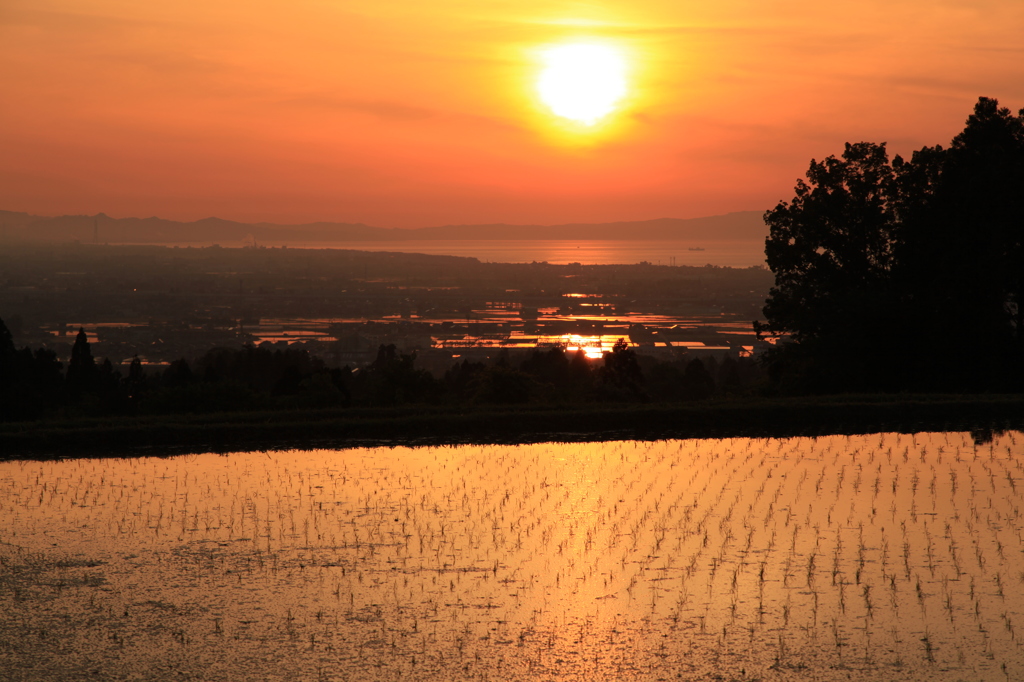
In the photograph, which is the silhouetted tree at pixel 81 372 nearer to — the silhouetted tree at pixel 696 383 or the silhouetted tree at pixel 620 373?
the silhouetted tree at pixel 620 373

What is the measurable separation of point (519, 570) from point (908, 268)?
19.6m

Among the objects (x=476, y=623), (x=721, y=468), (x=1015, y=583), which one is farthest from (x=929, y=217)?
(x=476, y=623)

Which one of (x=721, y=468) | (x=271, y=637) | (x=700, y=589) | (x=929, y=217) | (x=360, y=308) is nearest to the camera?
(x=271, y=637)

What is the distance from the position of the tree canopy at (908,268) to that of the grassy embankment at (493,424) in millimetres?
4767

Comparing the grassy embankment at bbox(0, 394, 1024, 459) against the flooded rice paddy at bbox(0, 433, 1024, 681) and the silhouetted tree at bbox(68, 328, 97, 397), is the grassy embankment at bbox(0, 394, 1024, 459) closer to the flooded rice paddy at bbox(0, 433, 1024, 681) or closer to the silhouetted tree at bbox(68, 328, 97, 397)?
the flooded rice paddy at bbox(0, 433, 1024, 681)

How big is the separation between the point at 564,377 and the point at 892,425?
21228 mm

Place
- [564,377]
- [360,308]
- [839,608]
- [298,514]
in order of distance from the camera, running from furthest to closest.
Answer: [360,308] < [564,377] < [298,514] < [839,608]

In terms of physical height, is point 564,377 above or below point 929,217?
below

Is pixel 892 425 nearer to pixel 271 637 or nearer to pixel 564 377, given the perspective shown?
pixel 271 637

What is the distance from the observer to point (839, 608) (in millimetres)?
7340

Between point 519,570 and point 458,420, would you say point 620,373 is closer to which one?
point 458,420

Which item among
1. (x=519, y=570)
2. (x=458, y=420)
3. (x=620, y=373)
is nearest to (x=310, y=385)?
(x=458, y=420)

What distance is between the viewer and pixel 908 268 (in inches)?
966

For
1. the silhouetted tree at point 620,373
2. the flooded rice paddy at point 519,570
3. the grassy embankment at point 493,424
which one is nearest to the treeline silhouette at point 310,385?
the silhouetted tree at point 620,373
